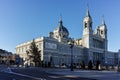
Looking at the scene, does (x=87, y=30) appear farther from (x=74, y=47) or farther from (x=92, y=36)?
(x=74, y=47)

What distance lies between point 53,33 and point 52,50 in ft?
95.6

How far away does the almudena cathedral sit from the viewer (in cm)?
10551

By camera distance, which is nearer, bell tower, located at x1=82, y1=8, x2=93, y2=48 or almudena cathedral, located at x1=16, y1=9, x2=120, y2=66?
almudena cathedral, located at x1=16, y1=9, x2=120, y2=66

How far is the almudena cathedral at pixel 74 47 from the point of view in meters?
106

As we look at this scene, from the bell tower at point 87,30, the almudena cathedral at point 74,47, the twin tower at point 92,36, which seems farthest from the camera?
the twin tower at point 92,36

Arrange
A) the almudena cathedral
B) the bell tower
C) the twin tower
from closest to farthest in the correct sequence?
the almudena cathedral → the bell tower → the twin tower

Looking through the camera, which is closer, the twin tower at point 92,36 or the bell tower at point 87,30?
the bell tower at point 87,30

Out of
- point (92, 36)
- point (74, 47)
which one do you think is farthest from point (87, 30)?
point (74, 47)

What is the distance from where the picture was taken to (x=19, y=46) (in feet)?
411

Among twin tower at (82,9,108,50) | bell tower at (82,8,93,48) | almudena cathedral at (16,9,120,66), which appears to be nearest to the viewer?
almudena cathedral at (16,9,120,66)

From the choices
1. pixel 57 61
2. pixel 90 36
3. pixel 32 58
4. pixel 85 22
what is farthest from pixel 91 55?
pixel 32 58

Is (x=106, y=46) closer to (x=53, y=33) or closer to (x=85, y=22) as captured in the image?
(x=85, y=22)

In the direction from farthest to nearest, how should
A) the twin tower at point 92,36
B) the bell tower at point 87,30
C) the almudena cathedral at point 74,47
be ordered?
1. the twin tower at point 92,36
2. the bell tower at point 87,30
3. the almudena cathedral at point 74,47

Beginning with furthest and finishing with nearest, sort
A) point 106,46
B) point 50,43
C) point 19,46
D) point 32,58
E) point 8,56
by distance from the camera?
point 106,46 < point 19,46 < point 8,56 < point 50,43 < point 32,58
